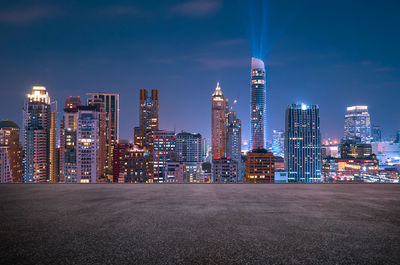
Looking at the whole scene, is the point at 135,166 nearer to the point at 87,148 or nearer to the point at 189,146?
the point at 87,148

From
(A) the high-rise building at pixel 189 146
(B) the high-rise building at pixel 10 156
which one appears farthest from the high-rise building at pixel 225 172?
(B) the high-rise building at pixel 10 156

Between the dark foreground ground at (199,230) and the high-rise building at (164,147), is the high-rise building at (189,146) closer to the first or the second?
the high-rise building at (164,147)

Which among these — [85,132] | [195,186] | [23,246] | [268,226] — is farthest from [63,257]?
[85,132]

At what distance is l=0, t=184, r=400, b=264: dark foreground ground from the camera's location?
2.76m

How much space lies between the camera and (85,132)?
Result: 9338 centimetres

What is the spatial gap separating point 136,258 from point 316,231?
2529 mm

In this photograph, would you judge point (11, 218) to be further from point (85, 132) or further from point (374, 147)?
point (374, 147)

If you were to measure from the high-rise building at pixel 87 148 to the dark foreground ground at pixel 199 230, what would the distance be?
92.7 m

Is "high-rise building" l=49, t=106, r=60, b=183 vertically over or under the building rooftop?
under

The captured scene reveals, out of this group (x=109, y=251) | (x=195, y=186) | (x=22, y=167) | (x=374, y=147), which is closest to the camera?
(x=109, y=251)

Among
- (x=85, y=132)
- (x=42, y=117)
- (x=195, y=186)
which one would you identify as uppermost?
(x=42, y=117)

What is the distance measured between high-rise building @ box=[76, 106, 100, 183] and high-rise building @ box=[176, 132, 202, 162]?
74363 mm

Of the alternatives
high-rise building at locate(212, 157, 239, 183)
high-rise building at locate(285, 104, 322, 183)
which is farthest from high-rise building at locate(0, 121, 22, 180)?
high-rise building at locate(285, 104, 322, 183)

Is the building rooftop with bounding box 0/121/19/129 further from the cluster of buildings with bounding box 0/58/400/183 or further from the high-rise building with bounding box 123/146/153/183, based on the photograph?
the high-rise building with bounding box 123/146/153/183
